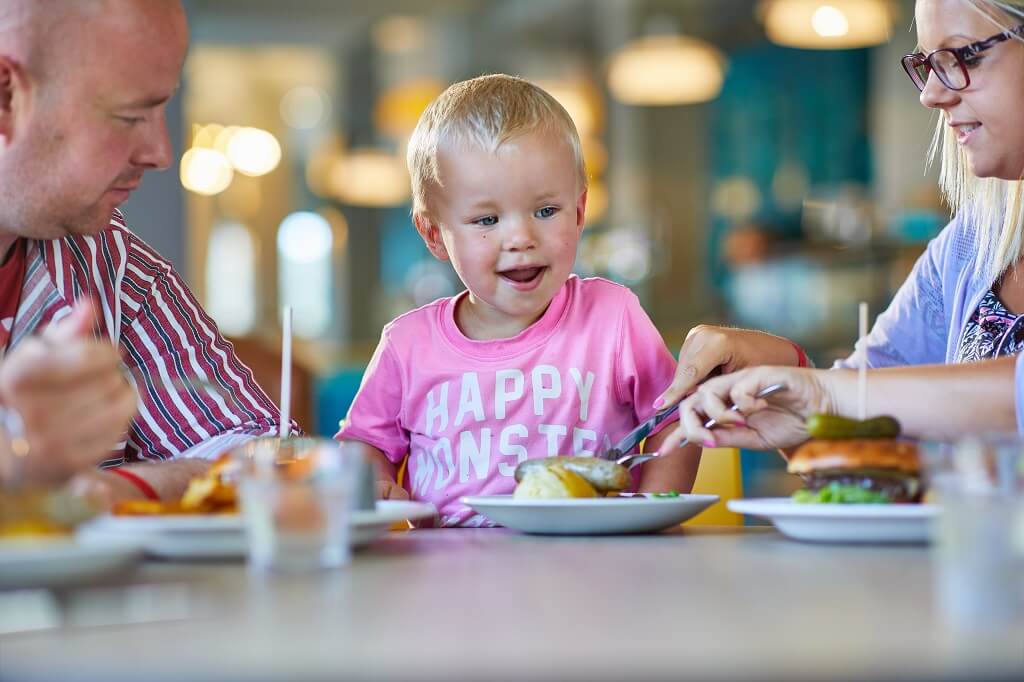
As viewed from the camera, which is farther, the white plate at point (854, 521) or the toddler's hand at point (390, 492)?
the toddler's hand at point (390, 492)

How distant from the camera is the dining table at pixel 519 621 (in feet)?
1.96

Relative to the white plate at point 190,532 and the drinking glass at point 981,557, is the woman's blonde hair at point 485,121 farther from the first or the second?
the drinking glass at point 981,557

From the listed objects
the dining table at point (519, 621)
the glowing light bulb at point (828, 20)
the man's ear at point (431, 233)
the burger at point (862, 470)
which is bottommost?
the dining table at point (519, 621)

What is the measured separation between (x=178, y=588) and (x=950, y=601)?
0.54 m

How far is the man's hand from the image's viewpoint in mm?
993

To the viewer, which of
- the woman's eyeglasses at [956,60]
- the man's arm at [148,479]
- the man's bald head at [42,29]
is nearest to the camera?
the man's arm at [148,479]

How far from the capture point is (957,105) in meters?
1.74

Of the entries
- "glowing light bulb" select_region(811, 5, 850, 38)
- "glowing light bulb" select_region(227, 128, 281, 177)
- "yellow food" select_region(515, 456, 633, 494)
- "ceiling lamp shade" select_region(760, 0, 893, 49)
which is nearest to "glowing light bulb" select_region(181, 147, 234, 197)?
"glowing light bulb" select_region(227, 128, 281, 177)

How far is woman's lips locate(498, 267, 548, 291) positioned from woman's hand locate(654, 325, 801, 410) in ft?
0.77

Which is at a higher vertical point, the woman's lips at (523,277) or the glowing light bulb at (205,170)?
the glowing light bulb at (205,170)

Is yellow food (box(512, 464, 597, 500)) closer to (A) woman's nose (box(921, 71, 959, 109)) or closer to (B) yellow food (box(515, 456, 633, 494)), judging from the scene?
(B) yellow food (box(515, 456, 633, 494))

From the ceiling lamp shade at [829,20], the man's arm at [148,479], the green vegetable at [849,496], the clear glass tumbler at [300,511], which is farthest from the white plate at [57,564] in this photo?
the ceiling lamp shade at [829,20]

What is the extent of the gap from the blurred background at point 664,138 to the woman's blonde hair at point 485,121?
338 cm

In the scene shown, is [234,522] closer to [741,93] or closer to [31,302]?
[31,302]
